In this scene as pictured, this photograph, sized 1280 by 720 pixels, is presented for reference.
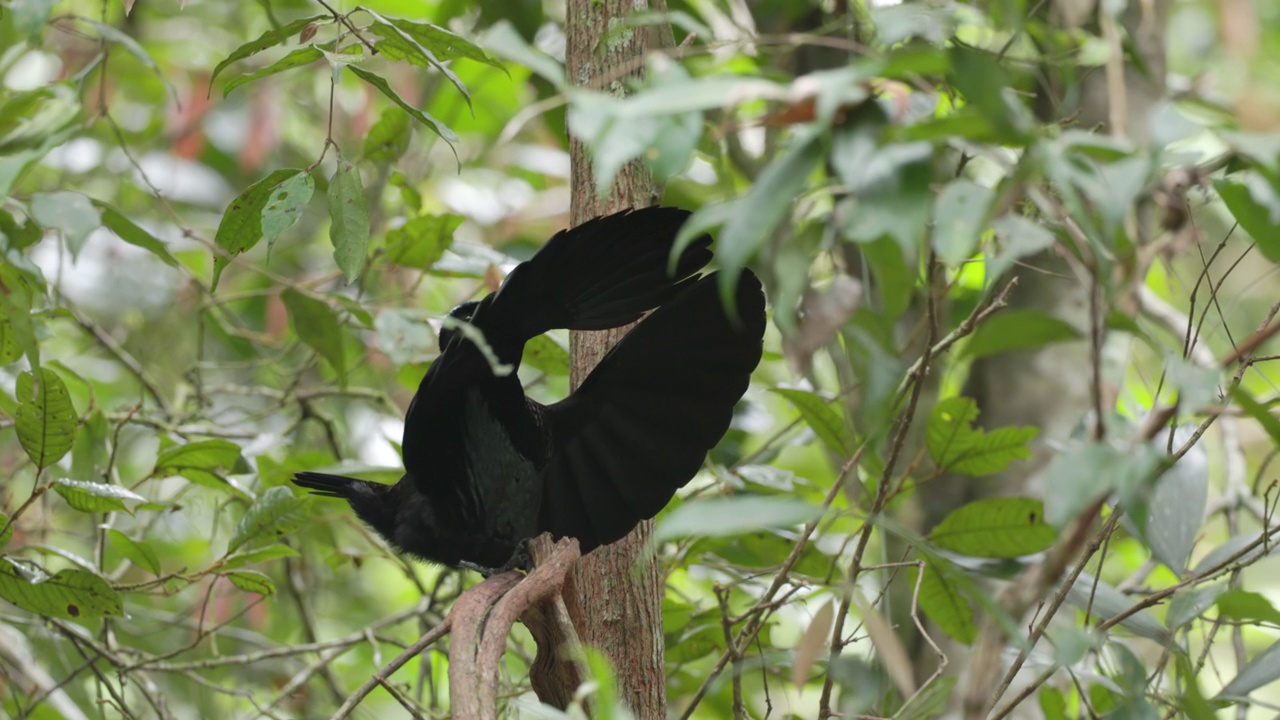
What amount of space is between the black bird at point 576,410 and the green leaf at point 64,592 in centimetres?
44

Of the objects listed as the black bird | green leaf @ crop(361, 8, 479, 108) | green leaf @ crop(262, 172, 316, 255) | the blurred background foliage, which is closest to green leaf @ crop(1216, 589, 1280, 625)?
the blurred background foliage

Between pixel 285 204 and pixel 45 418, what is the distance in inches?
19.7

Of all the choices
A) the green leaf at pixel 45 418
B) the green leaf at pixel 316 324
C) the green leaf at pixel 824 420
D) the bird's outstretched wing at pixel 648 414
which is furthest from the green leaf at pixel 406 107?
the green leaf at pixel 316 324

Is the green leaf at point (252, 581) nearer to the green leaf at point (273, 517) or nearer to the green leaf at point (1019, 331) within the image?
the green leaf at point (273, 517)

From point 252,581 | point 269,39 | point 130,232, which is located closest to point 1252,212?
point 269,39

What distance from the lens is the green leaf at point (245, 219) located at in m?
1.60

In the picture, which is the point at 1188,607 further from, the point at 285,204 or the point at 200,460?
the point at 200,460

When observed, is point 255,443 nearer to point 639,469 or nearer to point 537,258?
point 639,469

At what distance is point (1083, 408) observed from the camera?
2.56 metres

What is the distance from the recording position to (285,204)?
1511 millimetres

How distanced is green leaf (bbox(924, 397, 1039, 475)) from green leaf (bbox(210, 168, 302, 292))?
1.15 metres

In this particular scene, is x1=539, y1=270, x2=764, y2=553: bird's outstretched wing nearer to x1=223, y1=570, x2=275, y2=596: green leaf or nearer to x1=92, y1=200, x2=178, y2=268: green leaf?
x1=223, y1=570, x2=275, y2=596: green leaf

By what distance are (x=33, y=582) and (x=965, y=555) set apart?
1.56 m

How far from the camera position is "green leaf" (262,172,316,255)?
1.47m
